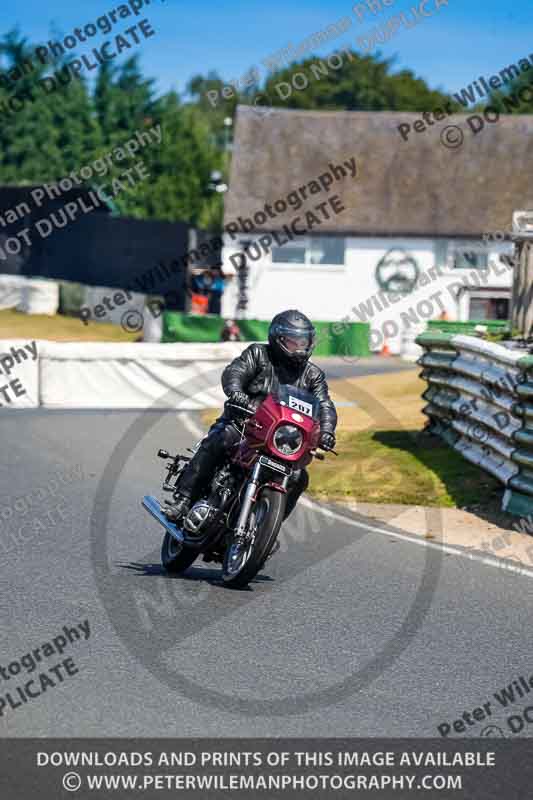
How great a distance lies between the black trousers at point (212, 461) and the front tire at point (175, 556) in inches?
14.0

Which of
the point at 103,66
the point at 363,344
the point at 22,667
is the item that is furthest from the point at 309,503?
the point at 103,66

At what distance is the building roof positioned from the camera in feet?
165

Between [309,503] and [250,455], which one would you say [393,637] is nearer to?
[250,455]

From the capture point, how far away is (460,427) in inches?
645

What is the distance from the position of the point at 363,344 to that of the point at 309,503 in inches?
1115

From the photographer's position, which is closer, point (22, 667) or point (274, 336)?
point (22, 667)

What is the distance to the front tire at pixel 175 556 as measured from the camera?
9797 mm

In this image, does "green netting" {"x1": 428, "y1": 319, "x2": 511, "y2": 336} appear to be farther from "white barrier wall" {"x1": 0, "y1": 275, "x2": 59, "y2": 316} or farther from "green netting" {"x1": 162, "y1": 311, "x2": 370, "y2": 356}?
"white barrier wall" {"x1": 0, "y1": 275, "x2": 59, "y2": 316}

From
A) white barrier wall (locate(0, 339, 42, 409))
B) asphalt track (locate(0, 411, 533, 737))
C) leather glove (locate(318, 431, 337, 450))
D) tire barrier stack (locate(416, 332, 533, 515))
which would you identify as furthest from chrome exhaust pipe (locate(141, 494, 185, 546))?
Answer: white barrier wall (locate(0, 339, 42, 409))
